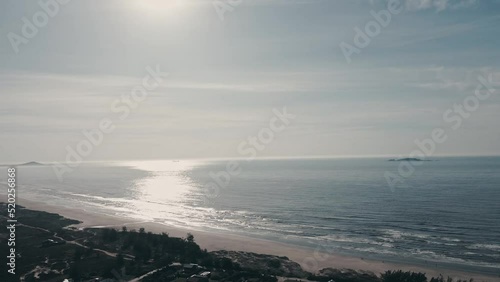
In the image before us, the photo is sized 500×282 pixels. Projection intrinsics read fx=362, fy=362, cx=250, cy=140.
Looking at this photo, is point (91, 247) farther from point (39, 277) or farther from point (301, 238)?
point (301, 238)

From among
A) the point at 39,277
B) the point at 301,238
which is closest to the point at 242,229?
the point at 301,238

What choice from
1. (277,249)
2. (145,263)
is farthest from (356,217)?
(145,263)

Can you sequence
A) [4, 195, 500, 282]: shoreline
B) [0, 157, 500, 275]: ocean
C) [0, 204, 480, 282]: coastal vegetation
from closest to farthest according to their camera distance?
1. [0, 204, 480, 282]: coastal vegetation
2. [4, 195, 500, 282]: shoreline
3. [0, 157, 500, 275]: ocean

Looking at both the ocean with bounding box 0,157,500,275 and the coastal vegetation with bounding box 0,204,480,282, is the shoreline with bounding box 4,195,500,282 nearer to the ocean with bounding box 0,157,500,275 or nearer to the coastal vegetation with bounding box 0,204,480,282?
the ocean with bounding box 0,157,500,275

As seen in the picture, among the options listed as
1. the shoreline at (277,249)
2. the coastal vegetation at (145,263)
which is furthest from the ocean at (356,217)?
the coastal vegetation at (145,263)

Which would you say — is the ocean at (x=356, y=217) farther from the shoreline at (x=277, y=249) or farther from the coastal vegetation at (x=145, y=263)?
the coastal vegetation at (x=145, y=263)

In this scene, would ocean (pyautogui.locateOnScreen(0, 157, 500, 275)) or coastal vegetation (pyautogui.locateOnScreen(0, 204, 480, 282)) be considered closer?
coastal vegetation (pyautogui.locateOnScreen(0, 204, 480, 282))

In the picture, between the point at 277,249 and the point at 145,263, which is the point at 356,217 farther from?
the point at 145,263

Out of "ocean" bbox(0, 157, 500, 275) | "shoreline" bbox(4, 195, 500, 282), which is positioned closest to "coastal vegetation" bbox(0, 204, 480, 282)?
"shoreline" bbox(4, 195, 500, 282)
